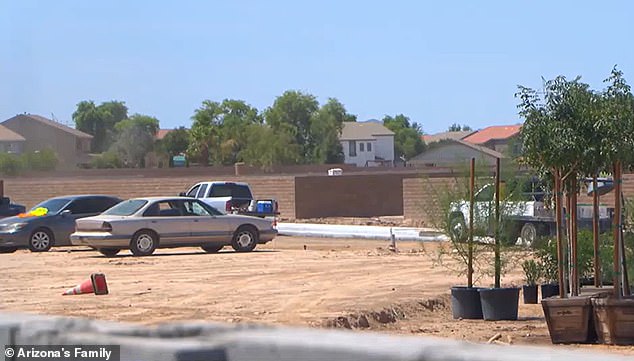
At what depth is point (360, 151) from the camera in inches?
4665

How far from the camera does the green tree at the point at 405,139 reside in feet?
428

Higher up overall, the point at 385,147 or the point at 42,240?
the point at 385,147

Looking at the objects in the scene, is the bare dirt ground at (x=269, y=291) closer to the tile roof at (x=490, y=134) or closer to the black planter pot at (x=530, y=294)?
the black planter pot at (x=530, y=294)

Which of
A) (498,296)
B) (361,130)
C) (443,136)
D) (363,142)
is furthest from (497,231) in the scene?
(443,136)

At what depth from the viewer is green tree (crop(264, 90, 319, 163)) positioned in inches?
4149

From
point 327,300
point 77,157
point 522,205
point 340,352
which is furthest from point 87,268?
point 77,157

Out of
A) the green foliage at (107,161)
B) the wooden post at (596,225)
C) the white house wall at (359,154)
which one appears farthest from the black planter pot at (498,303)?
the white house wall at (359,154)

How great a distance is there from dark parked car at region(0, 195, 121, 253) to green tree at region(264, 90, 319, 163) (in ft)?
249

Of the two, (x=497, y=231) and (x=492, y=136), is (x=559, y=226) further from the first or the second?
(x=492, y=136)

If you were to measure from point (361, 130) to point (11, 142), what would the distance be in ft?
169

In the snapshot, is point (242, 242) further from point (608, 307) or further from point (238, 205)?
point (608, 307)

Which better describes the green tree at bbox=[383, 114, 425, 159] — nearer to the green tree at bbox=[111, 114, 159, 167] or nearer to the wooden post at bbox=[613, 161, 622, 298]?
the green tree at bbox=[111, 114, 159, 167]

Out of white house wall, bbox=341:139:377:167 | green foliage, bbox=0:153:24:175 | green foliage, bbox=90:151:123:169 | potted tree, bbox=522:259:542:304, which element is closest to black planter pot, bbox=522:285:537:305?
potted tree, bbox=522:259:542:304

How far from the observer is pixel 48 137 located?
261 ft
